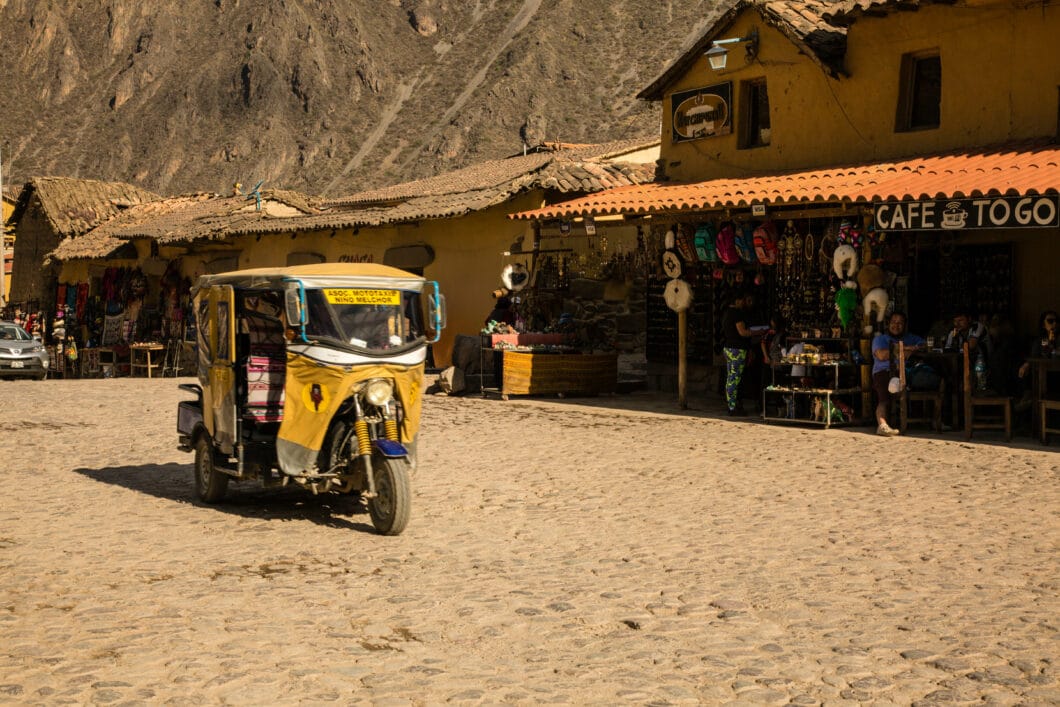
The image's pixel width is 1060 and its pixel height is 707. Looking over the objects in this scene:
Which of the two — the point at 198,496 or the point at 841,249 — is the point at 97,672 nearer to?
the point at 198,496

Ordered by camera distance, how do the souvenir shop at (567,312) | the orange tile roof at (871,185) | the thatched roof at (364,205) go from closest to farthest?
the orange tile roof at (871,185)
the souvenir shop at (567,312)
the thatched roof at (364,205)

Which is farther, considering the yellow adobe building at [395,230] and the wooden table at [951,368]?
the yellow adobe building at [395,230]

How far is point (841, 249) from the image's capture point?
51.8 feet

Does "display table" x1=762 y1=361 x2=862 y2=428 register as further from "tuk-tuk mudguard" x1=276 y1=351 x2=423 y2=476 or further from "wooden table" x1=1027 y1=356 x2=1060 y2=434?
"tuk-tuk mudguard" x1=276 y1=351 x2=423 y2=476

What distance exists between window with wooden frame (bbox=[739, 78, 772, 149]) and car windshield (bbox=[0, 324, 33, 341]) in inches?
795

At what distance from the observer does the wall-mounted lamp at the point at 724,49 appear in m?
19.5

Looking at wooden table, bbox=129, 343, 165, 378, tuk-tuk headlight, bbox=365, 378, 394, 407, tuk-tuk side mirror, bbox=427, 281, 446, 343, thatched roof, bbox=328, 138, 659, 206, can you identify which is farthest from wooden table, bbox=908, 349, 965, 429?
wooden table, bbox=129, 343, 165, 378

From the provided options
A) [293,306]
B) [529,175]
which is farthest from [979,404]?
[529,175]

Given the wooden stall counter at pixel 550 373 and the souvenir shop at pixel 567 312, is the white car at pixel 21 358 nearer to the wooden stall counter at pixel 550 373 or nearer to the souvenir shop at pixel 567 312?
the souvenir shop at pixel 567 312

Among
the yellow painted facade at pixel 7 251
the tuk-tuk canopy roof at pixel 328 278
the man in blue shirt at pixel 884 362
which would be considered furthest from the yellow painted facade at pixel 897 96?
the yellow painted facade at pixel 7 251

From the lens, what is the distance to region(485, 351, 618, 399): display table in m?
19.7

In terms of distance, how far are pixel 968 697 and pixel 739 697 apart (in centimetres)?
100

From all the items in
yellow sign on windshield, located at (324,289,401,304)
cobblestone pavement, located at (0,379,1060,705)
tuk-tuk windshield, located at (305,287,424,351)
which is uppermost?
yellow sign on windshield, located at (324,289,401,304)

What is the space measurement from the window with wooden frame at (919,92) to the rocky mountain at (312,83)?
44889 millimetres
